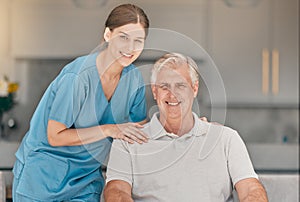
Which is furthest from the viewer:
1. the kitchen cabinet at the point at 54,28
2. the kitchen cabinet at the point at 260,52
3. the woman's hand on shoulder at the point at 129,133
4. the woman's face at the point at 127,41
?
the kitchen cabinet at the point at 260,52

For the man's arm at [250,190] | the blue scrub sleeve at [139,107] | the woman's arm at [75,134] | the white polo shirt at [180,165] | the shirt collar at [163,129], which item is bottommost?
the man's arm at [250,190]

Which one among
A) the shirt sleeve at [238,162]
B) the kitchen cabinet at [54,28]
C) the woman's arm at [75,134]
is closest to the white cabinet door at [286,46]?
the kitchen cabinet at [54,28]

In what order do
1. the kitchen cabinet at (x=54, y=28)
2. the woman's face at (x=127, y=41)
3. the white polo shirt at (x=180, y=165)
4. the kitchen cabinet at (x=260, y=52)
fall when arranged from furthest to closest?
the kitchen cabinet at (x=260, y=52), the kitchen cabinet at (x=54, y=28), the white polo shirt at (x=180, y=165), the woman's face at (x=127, y=41)

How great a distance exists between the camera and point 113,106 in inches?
72.7

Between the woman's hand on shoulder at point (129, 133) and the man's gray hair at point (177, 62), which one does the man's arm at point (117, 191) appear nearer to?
the woman's hand on shoulder at point (129, 133)

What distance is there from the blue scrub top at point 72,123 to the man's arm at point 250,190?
1.32 feet

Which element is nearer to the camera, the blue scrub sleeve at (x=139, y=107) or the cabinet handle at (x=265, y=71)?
the blue scrub sleeve at (x=139, y=107)

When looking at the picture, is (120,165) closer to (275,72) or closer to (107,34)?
(107,34)

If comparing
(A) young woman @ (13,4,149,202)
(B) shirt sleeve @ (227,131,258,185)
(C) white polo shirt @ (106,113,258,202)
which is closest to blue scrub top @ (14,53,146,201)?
(A) young woman @ (13,4,149,202)

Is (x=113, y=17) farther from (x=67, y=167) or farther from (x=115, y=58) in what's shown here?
(x=67, y=167)

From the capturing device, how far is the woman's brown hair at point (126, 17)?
170cm

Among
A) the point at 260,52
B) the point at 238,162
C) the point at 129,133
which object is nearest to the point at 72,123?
the point at 129,133

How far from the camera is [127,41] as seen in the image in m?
1.70

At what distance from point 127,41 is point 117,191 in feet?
1.60
